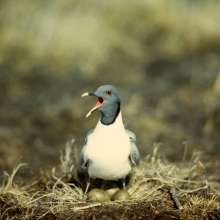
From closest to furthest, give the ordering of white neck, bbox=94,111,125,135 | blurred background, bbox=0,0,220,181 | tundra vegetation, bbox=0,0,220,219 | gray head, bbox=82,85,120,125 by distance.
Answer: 1. gray head, bbox=82,85,120,125
2. white neck, bbox=94,111,125,135
3. tundra vegetation, bbox=0,0,220,219
4. blurred background, bbox=0,0,220,181

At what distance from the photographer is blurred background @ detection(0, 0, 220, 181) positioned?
19.0ft

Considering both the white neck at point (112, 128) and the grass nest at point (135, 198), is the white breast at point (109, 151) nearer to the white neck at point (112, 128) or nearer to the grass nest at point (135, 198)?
the white neck at point (112, 128)

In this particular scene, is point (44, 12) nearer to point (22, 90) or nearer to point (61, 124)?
point (22, 90)

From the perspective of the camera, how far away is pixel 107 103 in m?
3.09

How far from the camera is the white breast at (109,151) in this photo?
3.14 meters

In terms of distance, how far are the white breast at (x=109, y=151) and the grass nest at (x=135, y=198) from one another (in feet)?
1.13

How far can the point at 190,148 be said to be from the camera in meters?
5.29

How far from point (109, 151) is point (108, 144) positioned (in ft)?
0.25

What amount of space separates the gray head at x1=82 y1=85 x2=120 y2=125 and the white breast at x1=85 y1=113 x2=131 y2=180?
8cm

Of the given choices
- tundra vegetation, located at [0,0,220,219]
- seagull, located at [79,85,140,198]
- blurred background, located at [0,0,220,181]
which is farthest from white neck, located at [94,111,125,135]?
blurred background, located at [0,0,220,181]

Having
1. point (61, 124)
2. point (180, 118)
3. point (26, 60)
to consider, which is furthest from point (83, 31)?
point (180, 118)

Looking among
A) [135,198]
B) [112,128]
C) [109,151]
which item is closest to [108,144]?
[109,151]

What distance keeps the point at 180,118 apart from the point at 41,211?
4.05 m

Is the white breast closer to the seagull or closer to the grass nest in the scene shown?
the seagull
